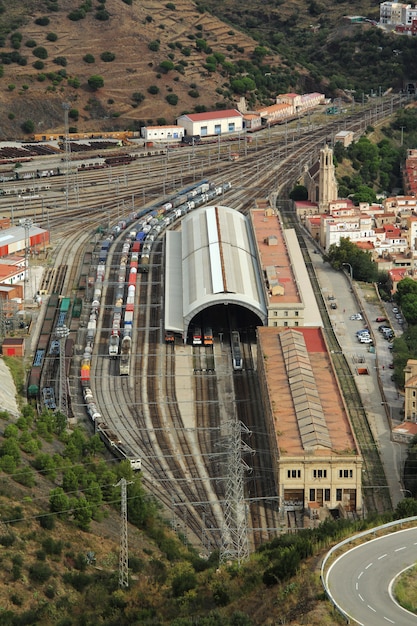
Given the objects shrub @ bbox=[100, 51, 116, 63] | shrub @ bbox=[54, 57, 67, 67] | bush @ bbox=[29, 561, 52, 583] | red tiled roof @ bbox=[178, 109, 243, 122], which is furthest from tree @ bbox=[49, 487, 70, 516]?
shrub @ bbox=[100, 51, 116, 63]

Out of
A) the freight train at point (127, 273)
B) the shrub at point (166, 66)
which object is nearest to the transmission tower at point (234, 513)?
the freight train at point (127, 273)

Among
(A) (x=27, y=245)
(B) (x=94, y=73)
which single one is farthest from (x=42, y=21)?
(A) (x=27, y=245)

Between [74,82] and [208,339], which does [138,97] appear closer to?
[74,82]

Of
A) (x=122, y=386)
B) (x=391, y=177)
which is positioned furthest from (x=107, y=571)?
(x=391, y=177)

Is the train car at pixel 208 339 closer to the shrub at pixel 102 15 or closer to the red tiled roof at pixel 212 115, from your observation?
the red tiled roof at pixel 212 115

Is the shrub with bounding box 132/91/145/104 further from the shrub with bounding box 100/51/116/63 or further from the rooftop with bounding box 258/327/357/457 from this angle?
the rooftop with bounding box 258/327/357/457
